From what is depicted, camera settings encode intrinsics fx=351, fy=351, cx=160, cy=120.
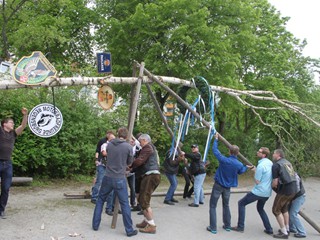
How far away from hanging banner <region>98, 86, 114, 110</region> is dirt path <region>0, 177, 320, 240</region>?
7.84ft

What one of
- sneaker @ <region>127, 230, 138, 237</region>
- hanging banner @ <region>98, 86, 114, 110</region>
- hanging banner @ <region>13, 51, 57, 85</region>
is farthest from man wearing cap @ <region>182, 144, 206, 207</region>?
hanging banner @ <region>13, 51, 57, 85</region>

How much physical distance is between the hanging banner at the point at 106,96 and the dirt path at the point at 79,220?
2389 millimetres

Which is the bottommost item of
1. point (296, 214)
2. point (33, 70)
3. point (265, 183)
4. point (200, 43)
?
point (296, 214)

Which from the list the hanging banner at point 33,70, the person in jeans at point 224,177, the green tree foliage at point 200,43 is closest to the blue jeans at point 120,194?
the person in jeans at point 224,177

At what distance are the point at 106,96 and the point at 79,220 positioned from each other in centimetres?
264

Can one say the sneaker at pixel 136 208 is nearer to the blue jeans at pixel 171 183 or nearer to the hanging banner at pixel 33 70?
Answer: the blue jeans at pixel 171 183

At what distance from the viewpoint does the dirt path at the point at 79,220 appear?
6195 millimetres

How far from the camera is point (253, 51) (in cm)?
1681

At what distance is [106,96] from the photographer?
7.68 m

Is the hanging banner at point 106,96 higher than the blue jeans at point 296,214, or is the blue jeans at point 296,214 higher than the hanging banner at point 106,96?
the hanging banner at point 106,96

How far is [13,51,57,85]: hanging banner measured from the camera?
6.36m

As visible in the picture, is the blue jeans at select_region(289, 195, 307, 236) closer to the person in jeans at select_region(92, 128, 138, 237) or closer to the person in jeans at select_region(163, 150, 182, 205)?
the person in jeans at select_region(163, 150, 182, 205)

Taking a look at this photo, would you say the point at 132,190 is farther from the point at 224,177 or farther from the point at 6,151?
the point at 6,151

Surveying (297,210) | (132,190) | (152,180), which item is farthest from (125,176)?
(297,210)
